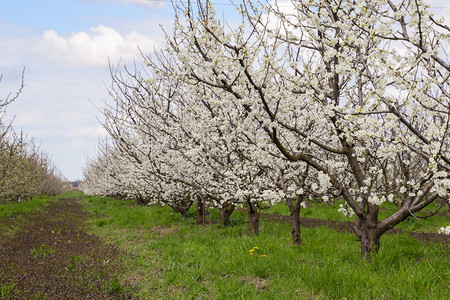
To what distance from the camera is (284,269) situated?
5789 millimetres

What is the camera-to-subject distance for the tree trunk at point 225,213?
1059 centimetres

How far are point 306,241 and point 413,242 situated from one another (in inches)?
95.3

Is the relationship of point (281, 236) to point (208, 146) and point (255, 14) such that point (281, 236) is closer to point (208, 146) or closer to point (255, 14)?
point (208, 146)

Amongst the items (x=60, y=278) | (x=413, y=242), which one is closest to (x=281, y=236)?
(x=413, y=242)

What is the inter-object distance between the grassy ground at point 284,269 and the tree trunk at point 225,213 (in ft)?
A: 3.73

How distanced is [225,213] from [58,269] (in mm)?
5676

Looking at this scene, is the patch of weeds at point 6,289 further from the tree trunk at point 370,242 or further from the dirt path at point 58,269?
the tree trunk at point 370,242

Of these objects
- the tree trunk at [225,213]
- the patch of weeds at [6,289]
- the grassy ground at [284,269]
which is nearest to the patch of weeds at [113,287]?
the grassy ground at [284,269]

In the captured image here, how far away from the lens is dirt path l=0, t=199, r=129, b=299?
5.06 meters

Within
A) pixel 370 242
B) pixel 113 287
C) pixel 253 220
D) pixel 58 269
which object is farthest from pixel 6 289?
pixel 370 242

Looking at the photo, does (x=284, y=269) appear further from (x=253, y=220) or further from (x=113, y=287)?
(x=253, y=220)

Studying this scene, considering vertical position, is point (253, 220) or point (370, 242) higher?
point (253, 220)

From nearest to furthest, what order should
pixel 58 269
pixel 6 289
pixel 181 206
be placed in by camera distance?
1. pixel 6 289
2. pixel 58 269
3. pixel 181 206

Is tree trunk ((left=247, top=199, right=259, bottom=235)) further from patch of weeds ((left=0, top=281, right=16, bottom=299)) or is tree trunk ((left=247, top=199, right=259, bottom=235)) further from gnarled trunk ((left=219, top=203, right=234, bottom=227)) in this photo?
patch of weeds ((left=0, top=281, right=16, bottom=299))
